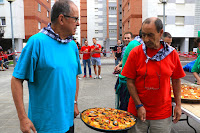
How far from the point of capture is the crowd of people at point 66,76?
1468 mm

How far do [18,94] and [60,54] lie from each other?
48cm

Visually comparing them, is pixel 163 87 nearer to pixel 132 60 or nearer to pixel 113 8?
pixel 132 60

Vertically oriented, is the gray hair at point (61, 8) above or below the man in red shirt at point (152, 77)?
above

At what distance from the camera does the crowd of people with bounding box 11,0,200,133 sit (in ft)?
4.82

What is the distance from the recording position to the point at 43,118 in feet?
5.14

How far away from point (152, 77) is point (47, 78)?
3.35 ft

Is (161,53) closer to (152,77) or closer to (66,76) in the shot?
(152,77)

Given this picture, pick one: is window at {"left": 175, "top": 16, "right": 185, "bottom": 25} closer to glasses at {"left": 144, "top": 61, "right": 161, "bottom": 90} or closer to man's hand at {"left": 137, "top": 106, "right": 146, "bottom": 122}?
glasses at {"left": 144, "top": 61, "right": 161, "bottom": 90}

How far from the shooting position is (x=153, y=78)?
1.78 meters

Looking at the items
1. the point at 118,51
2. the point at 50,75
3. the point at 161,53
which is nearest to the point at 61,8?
the point at 50,75

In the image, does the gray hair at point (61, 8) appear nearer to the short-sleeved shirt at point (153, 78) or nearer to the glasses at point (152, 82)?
the short-sleeved shirt at point (153, 78)

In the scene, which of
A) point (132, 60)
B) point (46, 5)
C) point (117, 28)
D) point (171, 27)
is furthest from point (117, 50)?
point (117, 28)

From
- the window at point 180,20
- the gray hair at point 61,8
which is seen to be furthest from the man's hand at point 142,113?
the window at point 180,20

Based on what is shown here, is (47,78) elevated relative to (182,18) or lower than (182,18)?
lower
